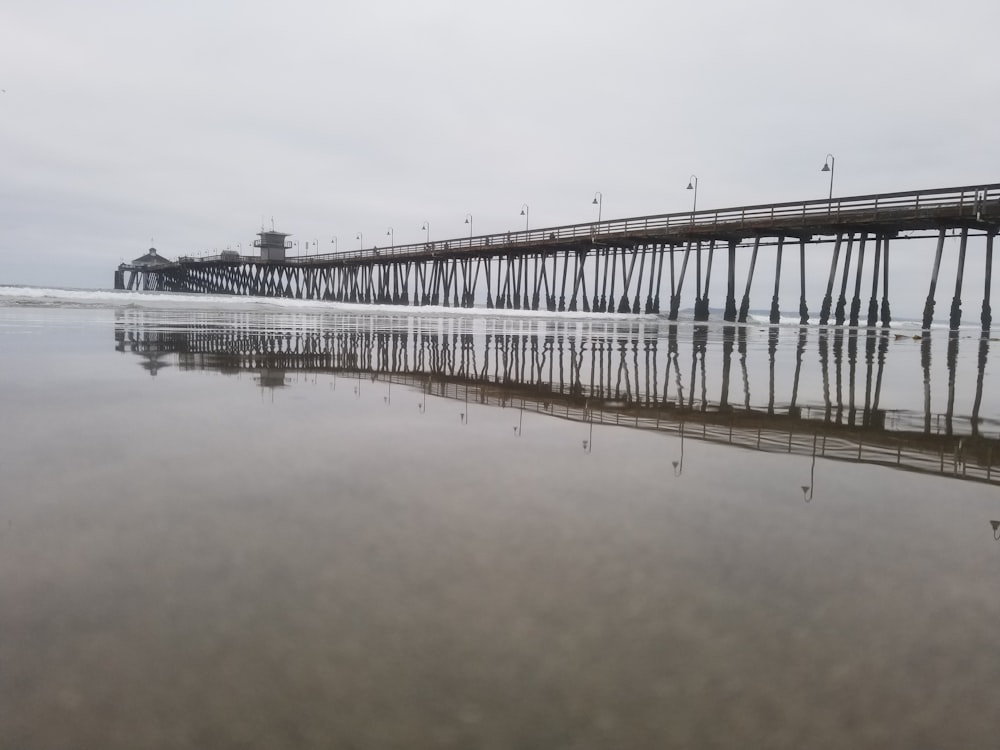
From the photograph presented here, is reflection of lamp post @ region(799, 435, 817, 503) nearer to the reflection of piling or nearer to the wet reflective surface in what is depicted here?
the wet reflective surface

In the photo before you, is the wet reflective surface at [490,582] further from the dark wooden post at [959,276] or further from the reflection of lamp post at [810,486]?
the dark wooden post at [959,276]

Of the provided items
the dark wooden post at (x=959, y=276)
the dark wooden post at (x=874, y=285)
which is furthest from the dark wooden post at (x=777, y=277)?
the dark wooden post at (x=959, y=276)

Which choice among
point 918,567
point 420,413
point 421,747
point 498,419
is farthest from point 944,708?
point 420,413

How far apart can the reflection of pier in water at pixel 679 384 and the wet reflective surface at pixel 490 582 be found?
10 cm

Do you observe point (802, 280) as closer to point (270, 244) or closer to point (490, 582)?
point (490, 582)

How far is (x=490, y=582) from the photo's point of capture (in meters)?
2.14

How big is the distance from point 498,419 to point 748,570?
123 inches

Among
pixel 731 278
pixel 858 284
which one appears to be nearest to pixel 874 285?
pixel 858 284

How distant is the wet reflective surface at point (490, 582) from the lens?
4.87 feet

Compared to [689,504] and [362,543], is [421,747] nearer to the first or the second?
[362,543]

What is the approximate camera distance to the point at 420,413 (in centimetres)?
546

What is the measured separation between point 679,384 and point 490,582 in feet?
19.2

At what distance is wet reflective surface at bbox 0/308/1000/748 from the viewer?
4.87 feet

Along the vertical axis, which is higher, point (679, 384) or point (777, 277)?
point (777, 277)
